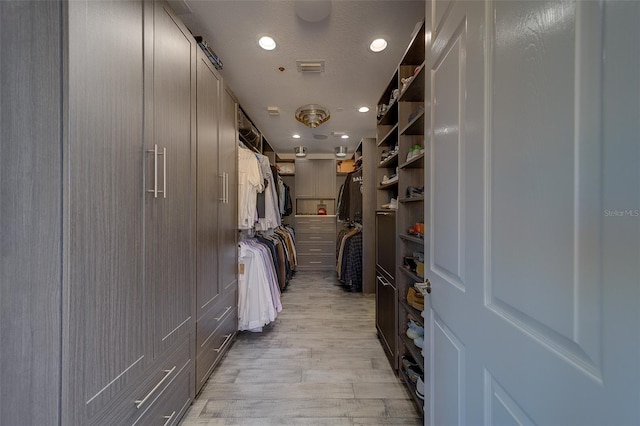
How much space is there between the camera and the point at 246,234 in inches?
109

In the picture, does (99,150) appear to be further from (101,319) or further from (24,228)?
(101,319)

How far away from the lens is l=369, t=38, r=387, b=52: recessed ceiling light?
1878mm

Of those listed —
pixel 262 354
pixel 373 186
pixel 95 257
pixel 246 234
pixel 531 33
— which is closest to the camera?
pixel 531 33

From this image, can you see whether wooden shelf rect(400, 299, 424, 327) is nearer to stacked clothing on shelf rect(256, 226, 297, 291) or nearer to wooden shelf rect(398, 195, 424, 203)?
wooden shelf rect(398, 195, 424, 203)

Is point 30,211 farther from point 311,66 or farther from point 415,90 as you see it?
point 311,66

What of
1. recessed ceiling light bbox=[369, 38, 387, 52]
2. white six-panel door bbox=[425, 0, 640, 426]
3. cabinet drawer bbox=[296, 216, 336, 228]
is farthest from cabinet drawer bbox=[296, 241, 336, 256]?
white six-panel door bbox=[425, 0, 640, 426]

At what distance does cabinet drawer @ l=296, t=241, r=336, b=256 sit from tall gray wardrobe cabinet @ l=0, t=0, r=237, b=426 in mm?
3828

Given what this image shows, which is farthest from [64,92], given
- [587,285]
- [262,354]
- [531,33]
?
[262,354]

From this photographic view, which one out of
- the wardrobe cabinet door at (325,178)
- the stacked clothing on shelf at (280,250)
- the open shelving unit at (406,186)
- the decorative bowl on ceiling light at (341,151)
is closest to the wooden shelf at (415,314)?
the open shelving unit at (406,186)

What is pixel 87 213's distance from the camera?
2.63 feet

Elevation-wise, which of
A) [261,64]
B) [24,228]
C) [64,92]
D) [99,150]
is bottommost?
[24,228]

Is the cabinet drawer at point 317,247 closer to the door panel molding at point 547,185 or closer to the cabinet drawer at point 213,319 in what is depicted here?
the cabinet drawer at point 213,319

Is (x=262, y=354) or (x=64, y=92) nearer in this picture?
(x=64, y=92)

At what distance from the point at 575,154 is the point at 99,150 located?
1276 mm
